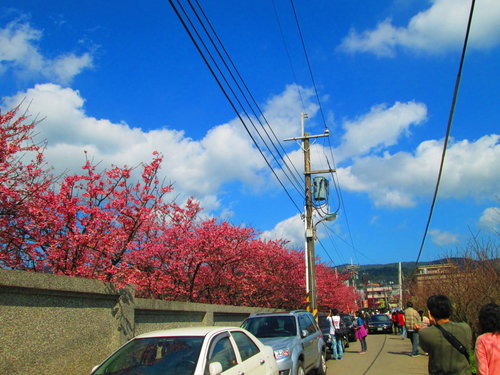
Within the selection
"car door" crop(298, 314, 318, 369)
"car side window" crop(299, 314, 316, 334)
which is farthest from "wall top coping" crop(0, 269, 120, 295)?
"car side window" crop(299, 314, 316, 334)

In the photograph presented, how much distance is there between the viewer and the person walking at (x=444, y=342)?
14.4ft

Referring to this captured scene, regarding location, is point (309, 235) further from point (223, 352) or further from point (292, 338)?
point (223, 352)

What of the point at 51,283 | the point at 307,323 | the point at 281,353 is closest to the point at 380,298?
the point at 307,323

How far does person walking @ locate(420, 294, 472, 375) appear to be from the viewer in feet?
14.4

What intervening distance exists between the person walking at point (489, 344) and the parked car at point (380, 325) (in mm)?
35933

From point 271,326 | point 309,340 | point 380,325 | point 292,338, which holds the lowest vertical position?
point 380,325

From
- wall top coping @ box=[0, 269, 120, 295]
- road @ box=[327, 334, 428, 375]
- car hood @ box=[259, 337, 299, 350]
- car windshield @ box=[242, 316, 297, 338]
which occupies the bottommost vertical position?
road @ box=[327, 334, 428, 375]

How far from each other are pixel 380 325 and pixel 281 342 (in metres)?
31.2

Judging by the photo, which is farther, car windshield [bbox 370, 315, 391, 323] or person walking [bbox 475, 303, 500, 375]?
car windshield [bbox 370, 315, 391, 323]

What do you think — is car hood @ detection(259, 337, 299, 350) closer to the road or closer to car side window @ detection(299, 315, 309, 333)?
car side window @ detection(299, 315, 309, 333)

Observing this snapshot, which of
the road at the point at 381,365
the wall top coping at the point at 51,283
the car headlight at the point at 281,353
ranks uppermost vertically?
the wall top coping at the point at 51,283

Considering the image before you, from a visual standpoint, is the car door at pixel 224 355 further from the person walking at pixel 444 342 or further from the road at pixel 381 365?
the road at pixel 381 365

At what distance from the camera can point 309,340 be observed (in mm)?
10719

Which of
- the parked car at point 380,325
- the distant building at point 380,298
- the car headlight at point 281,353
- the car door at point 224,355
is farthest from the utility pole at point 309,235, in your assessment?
the distant building at point 380,298
